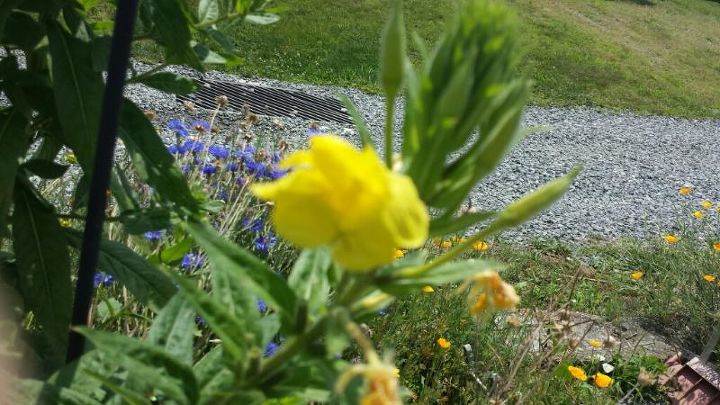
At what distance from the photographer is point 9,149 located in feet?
4.42

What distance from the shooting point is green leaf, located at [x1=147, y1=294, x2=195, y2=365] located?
1.04m

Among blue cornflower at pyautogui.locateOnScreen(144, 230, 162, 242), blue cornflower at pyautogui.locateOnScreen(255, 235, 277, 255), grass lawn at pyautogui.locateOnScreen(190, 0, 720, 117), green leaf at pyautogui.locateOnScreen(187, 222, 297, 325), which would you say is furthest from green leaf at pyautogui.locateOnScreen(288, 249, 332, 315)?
grass lawn at pyautogui.locateOnScreen(190, 0, 720, 117)

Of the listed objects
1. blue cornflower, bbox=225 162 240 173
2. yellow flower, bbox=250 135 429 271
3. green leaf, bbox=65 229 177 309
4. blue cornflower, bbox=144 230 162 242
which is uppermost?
yellow flower, bbox=250 135 429 271

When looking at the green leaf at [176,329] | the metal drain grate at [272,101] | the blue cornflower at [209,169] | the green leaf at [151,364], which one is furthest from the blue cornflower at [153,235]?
the metal drain grate at [272,101]

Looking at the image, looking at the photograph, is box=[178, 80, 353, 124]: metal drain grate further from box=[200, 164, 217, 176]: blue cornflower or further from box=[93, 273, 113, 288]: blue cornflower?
box=[93, 273, 113, 288]: blue cornflower

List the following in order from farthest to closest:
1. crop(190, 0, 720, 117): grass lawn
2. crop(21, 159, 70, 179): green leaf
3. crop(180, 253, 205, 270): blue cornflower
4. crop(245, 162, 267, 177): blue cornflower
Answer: crop(190, 0, 720, 117): grass lawn, crop(245, 162, 267, 177): blue cornflower, crop(180, 253, 205, 270): blue cornflower, crop(21, 159, 70, 179): green leaf

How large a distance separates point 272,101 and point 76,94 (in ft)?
20.5

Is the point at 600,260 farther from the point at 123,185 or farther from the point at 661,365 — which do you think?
the point at 123,185

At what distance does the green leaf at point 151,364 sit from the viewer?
32.1 inches

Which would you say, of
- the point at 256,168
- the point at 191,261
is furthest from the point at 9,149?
the point at 256,168

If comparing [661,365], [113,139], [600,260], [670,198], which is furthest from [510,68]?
[670,198]

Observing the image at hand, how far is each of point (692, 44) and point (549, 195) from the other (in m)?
18.6

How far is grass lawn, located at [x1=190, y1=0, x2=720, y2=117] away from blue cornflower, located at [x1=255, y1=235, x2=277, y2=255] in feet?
19.7

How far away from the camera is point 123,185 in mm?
1503
